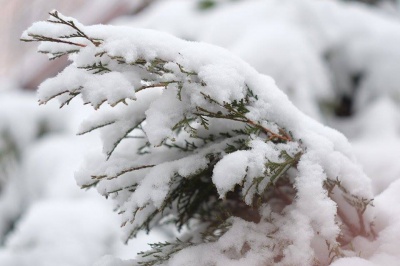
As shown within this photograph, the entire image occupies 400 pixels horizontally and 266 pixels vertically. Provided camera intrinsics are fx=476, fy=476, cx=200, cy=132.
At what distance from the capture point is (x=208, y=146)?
1113 mm

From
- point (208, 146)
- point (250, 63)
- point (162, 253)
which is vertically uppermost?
point (250, 63)

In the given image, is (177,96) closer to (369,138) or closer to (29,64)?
(369,138)

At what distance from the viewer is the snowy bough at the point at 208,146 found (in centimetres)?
95

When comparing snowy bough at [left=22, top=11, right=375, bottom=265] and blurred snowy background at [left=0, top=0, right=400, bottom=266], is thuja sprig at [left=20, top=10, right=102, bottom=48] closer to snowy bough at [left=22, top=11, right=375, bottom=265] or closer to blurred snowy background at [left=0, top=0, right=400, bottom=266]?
snowy bough at [left=22, top=11, right=375, bottom=265]

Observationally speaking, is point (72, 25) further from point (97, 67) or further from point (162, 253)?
point (162, 253)

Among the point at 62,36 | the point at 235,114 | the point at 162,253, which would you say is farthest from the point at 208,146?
the point at 62,36

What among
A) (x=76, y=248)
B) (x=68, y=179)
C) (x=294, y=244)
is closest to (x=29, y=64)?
(x=68, y=179)

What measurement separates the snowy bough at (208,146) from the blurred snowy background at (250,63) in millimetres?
795

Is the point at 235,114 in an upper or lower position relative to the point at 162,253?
upper

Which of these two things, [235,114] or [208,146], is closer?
[235,114]

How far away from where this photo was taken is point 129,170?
3.35 feet

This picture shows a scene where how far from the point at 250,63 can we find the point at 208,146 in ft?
4.81

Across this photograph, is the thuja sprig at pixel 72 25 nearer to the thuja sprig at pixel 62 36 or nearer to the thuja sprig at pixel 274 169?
the thuja sprig at pixel 62 36

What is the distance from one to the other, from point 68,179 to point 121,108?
1.72 m
